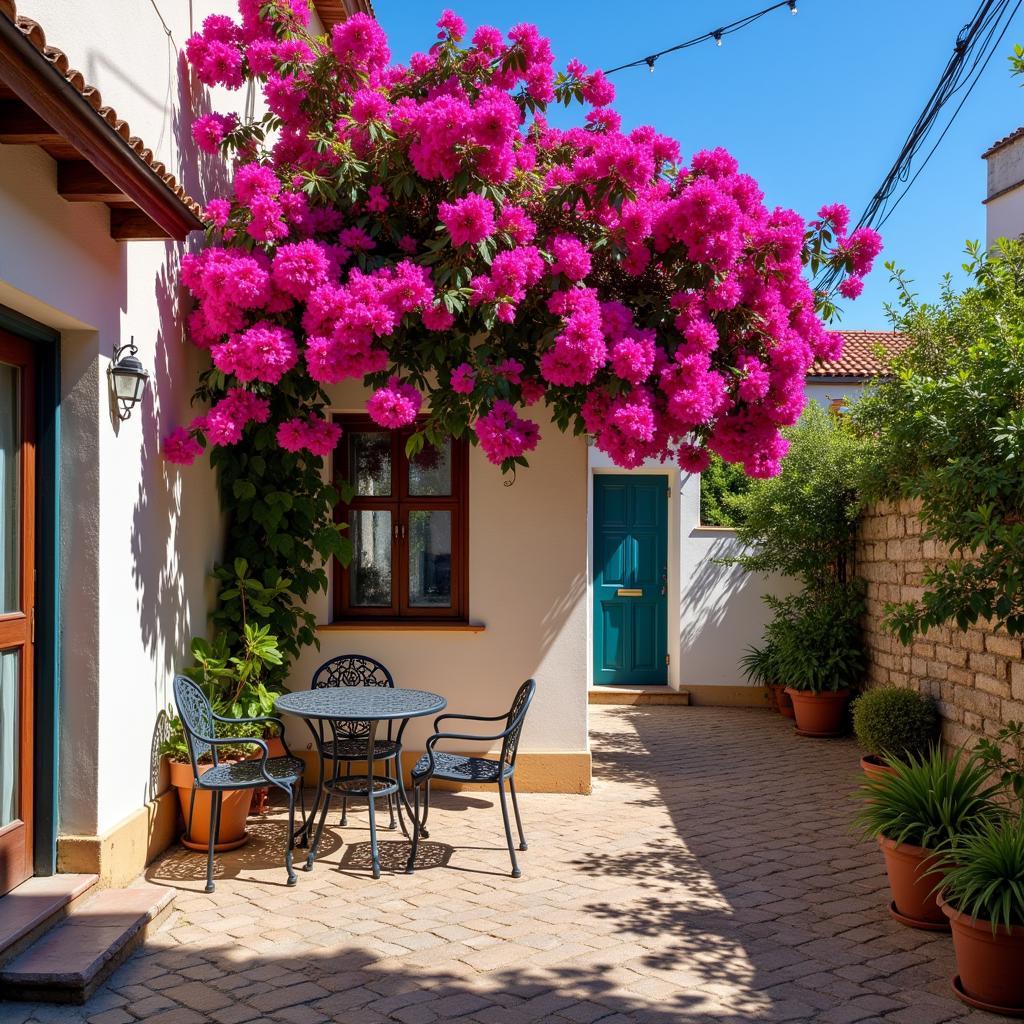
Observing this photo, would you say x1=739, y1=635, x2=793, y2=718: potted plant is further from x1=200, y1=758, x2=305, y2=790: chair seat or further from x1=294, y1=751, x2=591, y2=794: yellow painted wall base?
x1=200, y1=758, x2=305, y2=790: chair seat

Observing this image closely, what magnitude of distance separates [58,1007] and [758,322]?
4.60m

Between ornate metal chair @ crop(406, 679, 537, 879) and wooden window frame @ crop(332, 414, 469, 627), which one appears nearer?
ornate metal chair @ crop(406, 679, 537, 879)

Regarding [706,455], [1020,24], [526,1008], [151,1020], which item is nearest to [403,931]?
[526,1008]

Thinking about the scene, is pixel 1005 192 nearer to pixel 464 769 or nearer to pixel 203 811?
pixel 464 769

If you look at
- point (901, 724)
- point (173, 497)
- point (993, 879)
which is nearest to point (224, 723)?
point (173, 497)

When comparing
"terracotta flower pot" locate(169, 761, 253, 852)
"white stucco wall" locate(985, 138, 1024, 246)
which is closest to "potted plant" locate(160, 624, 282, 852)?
"terracotta flower pot" locate(169, 761, 253, 852)

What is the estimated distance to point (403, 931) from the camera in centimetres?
397

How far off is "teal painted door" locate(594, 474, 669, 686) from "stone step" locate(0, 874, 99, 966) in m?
7.27

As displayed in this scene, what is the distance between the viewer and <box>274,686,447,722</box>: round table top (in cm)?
462

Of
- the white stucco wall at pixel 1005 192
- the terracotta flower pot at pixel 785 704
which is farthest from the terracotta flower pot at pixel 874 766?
the white stucco wall at pixel 1005 192

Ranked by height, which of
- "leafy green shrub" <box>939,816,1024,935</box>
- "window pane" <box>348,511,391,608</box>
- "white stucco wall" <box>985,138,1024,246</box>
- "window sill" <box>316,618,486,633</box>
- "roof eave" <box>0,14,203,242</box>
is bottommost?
"leafy green shrub" <box>939,816,1024,935</box>

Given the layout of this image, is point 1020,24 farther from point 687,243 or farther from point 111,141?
point 111,141

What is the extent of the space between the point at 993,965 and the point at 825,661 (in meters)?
5.41

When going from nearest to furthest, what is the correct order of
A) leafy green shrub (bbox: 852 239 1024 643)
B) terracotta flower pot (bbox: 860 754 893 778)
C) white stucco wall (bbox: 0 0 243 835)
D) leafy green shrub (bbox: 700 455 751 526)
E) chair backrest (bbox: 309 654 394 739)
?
white stucco wall (bbox: 0 0 243 835) → leafy green shrub (bbox: 852 239 1024 643) → terracotta flower pot (bbox: 860 754 893 778) → chair backrest (bbox: 309 654 394 739) → leafy green shrub (bbox: 700 455 751 526)
